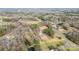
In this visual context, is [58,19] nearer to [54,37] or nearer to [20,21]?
[54,37]

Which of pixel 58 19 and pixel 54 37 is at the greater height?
pixel 58 19
